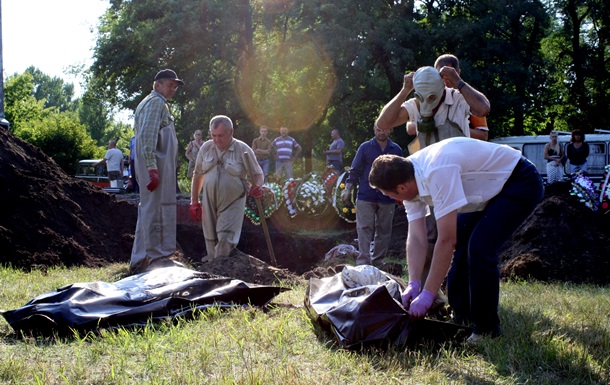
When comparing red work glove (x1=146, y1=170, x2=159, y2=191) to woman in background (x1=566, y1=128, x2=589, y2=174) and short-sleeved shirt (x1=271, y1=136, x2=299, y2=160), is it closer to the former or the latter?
short-sleeved shirt (x1=271, y1=136, x2=299, y2=160)

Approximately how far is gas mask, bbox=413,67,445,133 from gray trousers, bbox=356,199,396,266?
3.19 metres

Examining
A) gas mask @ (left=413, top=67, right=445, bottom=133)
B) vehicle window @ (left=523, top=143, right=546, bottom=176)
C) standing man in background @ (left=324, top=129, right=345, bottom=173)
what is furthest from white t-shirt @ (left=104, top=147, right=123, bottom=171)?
gas mask @ (left=413, top=67, right=445, bottom=133)

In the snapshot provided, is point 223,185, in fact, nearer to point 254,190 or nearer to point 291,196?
point 254,190

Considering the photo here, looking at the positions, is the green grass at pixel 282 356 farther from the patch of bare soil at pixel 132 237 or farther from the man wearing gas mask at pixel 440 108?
the patch of bare soil at pixel 132 237

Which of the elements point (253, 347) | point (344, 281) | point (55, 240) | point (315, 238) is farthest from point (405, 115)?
point (315, 238)

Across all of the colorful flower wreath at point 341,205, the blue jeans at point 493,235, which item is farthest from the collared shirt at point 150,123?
the colorful flower wreath at point 341,205

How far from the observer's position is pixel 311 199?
44.5 feet

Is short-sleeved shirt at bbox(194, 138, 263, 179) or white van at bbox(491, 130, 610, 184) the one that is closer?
short-sleeved shirt at bbox(194, 138, 263, 179)

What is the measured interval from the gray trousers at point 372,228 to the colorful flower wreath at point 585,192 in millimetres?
3547

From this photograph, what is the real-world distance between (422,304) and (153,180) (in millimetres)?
4101

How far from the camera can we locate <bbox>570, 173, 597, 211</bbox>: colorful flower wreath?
9.92 meters

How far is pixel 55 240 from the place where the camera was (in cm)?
899

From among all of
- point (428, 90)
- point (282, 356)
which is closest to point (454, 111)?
point (428, 90)

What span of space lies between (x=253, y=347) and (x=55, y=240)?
5.87 m
